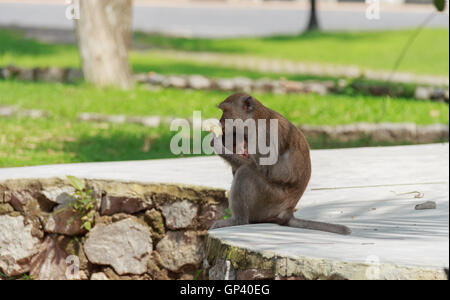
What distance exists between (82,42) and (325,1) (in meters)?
31.5

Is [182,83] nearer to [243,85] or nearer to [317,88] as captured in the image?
[243,85]

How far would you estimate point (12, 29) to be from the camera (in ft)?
77.0

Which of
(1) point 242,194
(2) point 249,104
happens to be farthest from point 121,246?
(2) point 249,104

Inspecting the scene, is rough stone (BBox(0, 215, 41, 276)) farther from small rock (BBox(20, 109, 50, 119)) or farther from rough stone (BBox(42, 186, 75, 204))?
small rock (BBox(20, 109, 50, 119))

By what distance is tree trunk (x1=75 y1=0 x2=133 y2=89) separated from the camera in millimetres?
14578

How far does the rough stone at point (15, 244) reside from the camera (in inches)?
292

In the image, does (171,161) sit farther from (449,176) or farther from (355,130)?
(355,130)

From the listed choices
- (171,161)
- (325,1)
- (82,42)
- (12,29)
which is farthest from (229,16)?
(171,161)

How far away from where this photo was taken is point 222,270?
5.47 metres

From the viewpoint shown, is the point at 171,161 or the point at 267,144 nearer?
the point at 267,144

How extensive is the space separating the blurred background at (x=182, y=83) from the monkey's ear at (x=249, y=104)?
147 cm

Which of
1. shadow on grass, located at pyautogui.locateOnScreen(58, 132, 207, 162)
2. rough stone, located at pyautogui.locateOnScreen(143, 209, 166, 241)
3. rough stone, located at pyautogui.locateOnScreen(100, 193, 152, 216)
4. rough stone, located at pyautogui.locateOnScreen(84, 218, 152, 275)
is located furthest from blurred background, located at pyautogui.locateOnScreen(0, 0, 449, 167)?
rough stone, located at pyautogui.locateOnScreen(143, 209, 166, 241)

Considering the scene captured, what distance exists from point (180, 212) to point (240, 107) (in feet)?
5.28
